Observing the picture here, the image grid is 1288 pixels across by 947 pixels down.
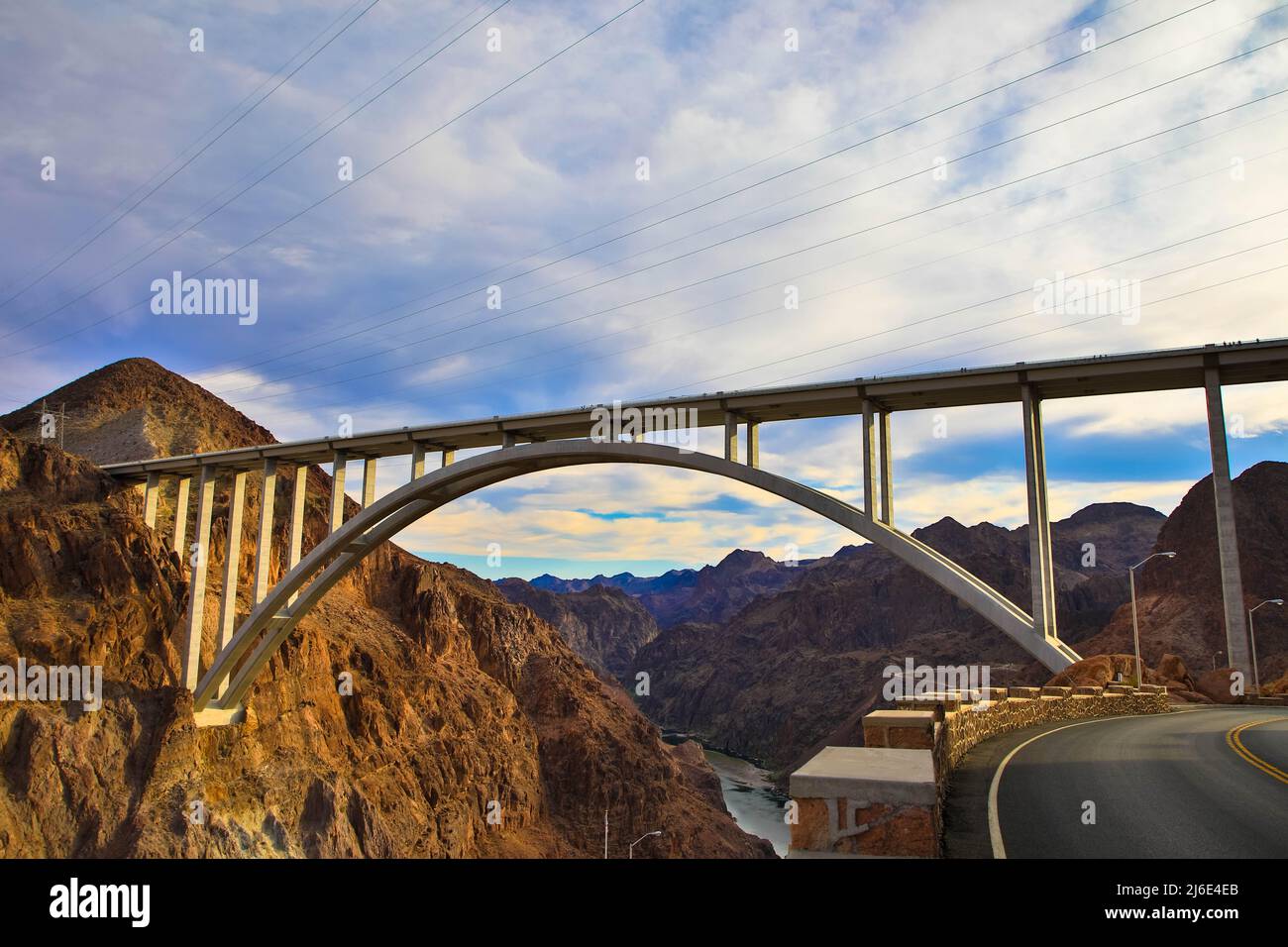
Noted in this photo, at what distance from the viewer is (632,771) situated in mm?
75375

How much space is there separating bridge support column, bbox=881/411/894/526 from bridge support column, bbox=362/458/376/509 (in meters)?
19.2

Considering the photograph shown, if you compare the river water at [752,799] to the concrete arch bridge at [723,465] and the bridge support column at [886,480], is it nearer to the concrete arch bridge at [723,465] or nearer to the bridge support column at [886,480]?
the concrete arch bridge at [723,465]

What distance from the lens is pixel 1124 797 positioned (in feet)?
32.6

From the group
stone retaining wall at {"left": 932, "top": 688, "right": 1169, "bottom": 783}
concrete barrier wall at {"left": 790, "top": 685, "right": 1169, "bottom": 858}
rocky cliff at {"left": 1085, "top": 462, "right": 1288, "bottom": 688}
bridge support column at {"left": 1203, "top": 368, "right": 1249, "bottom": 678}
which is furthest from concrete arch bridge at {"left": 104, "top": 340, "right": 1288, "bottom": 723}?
rocky cliff at {"left": 1085, "top": 462, "right": 1288, "bottom": 688}

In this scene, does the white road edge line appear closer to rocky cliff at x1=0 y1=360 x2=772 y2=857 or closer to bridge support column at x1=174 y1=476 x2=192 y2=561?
rocky cliff at x1=0 y1=360 x2=772 y2=857

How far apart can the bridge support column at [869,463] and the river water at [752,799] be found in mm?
73748

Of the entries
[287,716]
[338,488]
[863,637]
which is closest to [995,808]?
Answer: [338,488]

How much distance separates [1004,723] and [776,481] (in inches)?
358

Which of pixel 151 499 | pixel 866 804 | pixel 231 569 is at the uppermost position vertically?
pixel 151 499

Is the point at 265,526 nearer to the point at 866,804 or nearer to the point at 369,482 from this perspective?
the point at 369,482

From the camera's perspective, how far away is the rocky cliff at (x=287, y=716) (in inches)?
1344

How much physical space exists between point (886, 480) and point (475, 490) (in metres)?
16.1

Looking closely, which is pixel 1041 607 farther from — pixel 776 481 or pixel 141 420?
pixel 141 420
